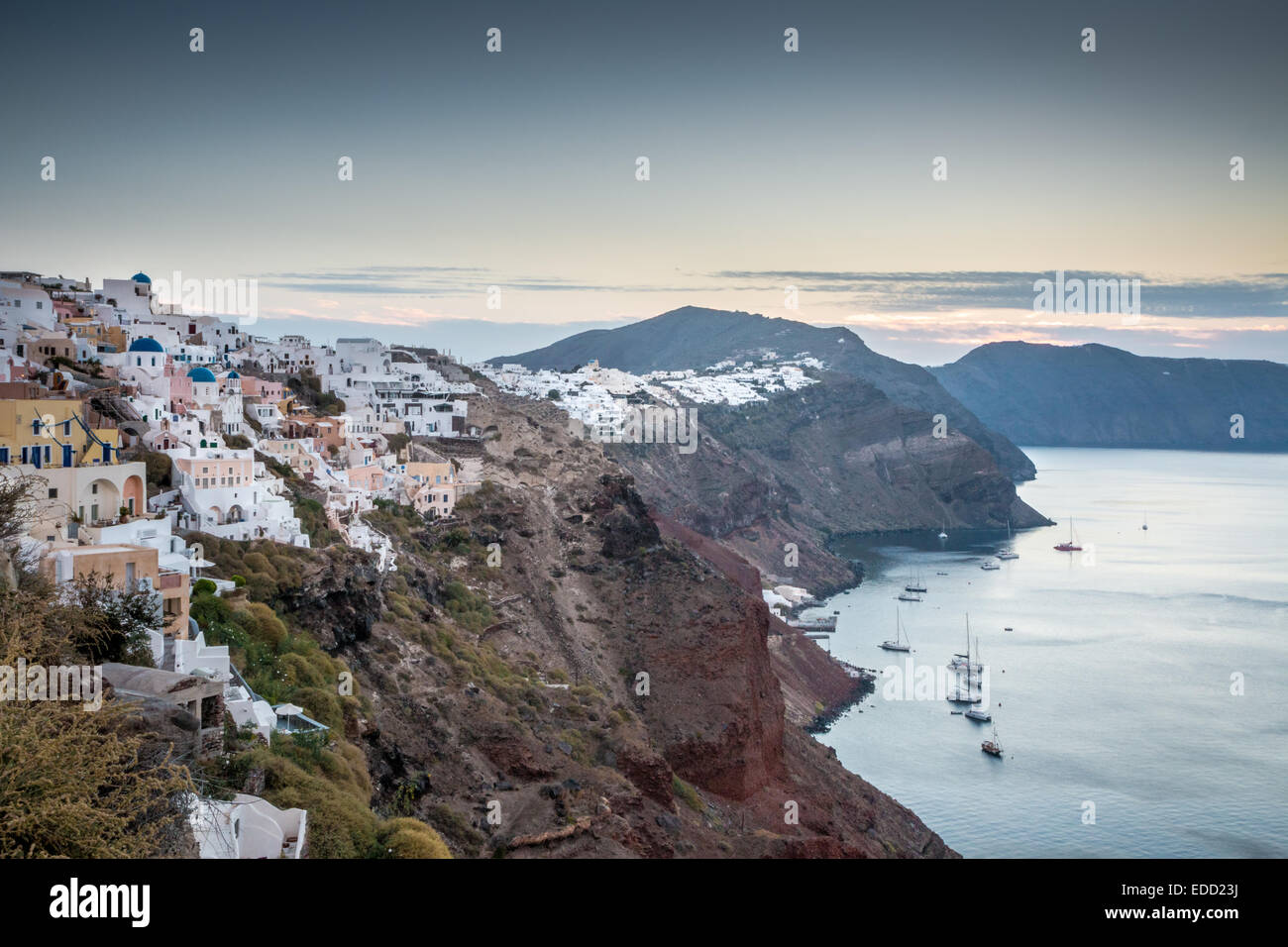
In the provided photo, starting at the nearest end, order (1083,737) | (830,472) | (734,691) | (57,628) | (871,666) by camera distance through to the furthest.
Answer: (57,628), (734,691), (1083,737), (871,666), (830,472)

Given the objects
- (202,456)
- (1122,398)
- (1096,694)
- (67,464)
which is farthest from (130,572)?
(1122,398)

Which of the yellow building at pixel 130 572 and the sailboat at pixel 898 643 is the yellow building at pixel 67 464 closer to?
the yellow building at pixel 130 572

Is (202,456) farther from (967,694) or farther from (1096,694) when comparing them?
(1096,694)

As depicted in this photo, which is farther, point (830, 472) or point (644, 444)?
point (830, 472)

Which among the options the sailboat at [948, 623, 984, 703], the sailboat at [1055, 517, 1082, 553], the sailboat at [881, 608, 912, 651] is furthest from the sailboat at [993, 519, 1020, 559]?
the sailboat at [948, 623, 984, 703]

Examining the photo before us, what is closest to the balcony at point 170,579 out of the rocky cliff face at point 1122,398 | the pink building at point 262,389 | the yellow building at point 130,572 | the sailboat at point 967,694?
the yellow building at point 130,572

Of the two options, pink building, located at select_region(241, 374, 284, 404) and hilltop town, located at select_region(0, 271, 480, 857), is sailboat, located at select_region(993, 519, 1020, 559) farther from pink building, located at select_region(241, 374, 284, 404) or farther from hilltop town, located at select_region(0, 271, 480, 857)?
pink building, located at select_region(241, 374, 284, 404)

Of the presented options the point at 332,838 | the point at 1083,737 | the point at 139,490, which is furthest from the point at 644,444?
the point at 332,838
